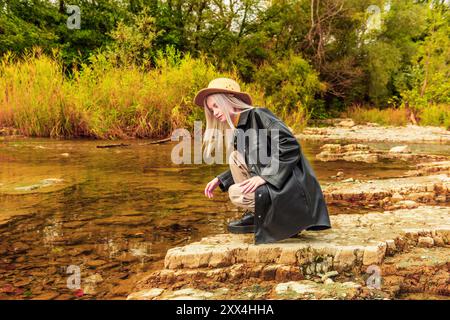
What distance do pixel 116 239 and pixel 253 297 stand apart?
113 centimetres

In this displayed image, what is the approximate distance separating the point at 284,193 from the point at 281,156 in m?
0.20

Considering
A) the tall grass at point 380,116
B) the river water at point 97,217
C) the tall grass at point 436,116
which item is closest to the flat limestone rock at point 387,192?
the river water at point 97,217

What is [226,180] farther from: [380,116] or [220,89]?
[380,116]

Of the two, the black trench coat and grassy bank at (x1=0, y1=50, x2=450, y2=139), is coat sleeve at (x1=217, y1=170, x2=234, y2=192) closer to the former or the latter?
the black trench coat

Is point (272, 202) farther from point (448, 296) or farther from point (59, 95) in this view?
point (59, 95)

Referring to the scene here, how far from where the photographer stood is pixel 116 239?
2.79 meters

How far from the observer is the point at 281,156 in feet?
7.95

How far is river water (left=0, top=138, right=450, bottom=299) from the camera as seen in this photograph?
7.27 feet

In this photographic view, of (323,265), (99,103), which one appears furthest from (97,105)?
(323,265)

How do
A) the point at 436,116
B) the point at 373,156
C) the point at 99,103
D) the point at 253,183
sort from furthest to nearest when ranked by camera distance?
the point at 436,116 → the point at 99,103 → the point at 373,156 → the point at 253,183

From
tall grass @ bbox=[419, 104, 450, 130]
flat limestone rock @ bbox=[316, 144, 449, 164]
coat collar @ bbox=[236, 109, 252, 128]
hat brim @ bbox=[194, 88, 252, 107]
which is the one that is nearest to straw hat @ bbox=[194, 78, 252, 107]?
hat brim @ bbox=[194, 88, 252, 107]

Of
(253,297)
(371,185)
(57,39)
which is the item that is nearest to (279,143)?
(253,297)

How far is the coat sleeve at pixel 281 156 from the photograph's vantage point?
2.40m

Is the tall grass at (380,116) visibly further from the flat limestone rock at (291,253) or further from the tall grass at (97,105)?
the flat limestone rock at (291,253)
